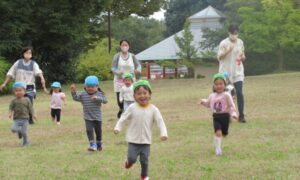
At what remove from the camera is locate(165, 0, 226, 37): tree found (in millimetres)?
88000

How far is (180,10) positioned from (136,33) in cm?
833

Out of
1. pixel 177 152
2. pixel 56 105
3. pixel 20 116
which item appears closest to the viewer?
pixel 177 152

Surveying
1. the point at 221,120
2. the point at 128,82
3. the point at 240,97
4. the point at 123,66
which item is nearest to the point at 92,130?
the point at 221,120

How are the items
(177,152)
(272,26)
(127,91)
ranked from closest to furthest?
(177,152)
(127,91)
(272,26)

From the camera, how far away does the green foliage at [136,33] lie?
8500cm

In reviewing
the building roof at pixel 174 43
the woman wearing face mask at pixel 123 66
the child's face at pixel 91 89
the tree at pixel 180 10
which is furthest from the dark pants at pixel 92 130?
the tree at pixel 180 10

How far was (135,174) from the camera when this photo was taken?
752cm

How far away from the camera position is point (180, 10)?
9038cm

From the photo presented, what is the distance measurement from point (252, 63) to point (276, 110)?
1801 inches

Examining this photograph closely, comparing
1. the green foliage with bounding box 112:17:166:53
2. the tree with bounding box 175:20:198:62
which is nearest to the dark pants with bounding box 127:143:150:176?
the tree with bounding box 175:20:198:62

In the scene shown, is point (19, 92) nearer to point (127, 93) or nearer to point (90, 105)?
point (90, 105)

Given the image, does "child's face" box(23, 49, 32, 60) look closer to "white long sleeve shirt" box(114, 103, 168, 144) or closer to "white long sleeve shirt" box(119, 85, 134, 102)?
"white long sleeve shirt" box(119, 85, 134, 102)

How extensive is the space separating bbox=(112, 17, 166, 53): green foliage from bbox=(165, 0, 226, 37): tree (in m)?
2.72

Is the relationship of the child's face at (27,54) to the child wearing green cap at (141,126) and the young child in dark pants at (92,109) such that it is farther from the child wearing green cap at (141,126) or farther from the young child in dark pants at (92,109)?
the child wearing green cap at (141,126)
